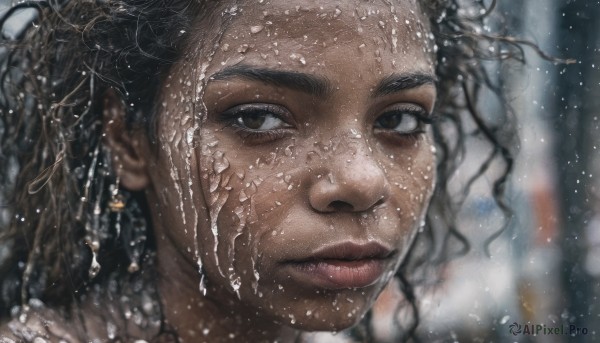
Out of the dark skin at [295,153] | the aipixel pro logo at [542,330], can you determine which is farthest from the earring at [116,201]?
the aipixel pro logo at [542,330]

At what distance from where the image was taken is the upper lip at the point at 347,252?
1791 mm

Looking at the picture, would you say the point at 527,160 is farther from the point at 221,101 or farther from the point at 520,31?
the point at 221,101

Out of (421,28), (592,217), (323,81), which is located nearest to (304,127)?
(323,81)

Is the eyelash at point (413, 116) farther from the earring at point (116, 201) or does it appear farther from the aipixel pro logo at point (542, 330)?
the aipixel pro logo at point (542, 330)

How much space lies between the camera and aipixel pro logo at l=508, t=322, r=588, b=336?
433 cm

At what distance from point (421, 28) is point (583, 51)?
2.10 meters

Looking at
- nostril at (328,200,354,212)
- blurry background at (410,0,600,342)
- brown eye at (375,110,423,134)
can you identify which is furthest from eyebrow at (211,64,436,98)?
blurry background at (410,0,600,342)

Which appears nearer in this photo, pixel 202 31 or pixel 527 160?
pixel 202 31

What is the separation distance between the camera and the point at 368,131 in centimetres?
193

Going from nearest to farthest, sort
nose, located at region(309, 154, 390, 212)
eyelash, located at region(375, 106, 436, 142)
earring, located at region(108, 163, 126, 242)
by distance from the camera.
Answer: nose, located at region(309, 154, 390, 212)
eyelash, located at region(375, 106, 436, 142)
earring, located at region(108, 163, 126, 242)

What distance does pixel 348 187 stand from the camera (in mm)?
1772

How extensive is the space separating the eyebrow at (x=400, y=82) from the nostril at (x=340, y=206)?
25 cm

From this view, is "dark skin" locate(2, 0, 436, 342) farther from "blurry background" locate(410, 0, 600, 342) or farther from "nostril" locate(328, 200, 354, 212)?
"blurry background" locate(410, 0, 600, 342)

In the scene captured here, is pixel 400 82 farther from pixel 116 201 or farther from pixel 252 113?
pixel 116 201
